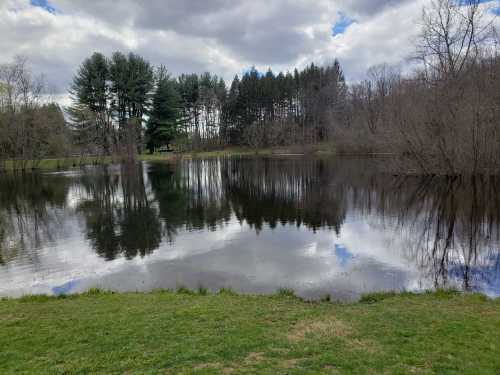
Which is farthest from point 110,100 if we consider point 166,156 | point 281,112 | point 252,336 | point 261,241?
point 252,336

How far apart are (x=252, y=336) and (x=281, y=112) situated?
7959 cm

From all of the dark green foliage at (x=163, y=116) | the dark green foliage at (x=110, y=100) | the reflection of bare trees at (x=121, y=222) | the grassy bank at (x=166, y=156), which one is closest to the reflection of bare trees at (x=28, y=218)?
the reflection of bare trees at (x=121, y=222)

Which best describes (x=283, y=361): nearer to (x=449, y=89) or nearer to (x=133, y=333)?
(x=133, y=333)

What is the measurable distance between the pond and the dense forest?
5068 millimetres

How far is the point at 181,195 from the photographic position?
75.2 feet

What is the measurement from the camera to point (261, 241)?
12.2 metres

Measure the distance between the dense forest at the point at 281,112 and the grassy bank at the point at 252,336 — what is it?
2251 centimetres

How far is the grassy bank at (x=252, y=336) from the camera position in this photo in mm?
3891

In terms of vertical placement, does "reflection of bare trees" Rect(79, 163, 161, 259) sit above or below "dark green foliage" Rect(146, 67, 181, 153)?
below

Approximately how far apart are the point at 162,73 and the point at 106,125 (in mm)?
17511

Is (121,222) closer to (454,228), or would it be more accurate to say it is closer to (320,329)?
(320,329)

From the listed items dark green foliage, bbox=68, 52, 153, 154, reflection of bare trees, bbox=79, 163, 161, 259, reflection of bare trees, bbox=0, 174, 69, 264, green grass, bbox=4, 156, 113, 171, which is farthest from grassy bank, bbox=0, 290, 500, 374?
dark green foliage, bbox=68, 52, 153, 154

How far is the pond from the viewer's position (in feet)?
28.3

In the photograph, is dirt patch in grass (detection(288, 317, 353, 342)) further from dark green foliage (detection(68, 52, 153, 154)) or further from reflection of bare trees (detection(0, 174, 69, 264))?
dark green foliage (detection(68, 52, 153, 154))
